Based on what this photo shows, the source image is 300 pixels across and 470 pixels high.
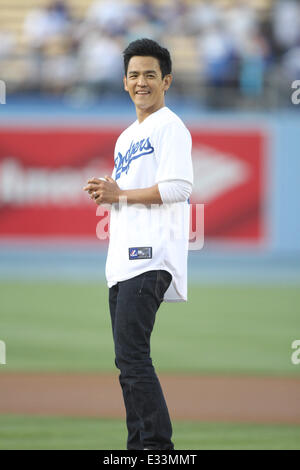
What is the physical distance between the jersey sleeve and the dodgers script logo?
0.07m

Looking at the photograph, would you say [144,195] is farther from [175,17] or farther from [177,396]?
[175,17]

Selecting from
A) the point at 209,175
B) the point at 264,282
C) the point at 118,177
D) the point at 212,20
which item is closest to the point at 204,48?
the point at 212,20

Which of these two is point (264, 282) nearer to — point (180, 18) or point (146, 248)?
point (180, 18)

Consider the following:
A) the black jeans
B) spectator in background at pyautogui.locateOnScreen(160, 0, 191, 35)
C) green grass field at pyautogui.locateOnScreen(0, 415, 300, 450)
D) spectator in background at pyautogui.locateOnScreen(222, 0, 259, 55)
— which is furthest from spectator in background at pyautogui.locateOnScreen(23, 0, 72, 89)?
the black jeans

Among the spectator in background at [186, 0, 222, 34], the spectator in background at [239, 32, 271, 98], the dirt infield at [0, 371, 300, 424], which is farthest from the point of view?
the spectator in background at [186, 0, 222, 34]

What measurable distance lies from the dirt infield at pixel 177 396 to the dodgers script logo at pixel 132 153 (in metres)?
2.31

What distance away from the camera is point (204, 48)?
60.4 ft

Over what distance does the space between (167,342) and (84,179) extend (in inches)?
279

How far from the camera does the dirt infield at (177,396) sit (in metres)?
6.59

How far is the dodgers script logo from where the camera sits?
186 inches

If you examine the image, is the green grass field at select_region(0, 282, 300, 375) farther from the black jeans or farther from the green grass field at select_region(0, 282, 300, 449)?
the black jeans

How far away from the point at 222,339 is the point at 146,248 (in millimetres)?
5664

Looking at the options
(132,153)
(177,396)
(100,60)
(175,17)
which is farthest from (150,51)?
(175,17)

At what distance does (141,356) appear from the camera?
4570 millimetres
